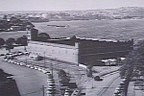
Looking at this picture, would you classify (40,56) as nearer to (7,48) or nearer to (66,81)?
(7,48)

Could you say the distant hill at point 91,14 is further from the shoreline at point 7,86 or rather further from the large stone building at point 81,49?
the shoreline at point 7,86

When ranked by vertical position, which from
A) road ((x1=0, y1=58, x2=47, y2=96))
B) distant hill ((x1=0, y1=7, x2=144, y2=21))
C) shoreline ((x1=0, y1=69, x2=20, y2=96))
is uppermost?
distant hill ((x1=0, y1=7, x2=144, y2=21))

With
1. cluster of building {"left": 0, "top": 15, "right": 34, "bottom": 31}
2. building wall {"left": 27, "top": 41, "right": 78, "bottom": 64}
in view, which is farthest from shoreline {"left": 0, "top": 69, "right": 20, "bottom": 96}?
building wall {"left": 27, "top": 41, "right": 78, "bottom": 64}

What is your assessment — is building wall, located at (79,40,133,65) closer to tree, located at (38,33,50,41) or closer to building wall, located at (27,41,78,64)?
building wall, located at (27,41,78,64)

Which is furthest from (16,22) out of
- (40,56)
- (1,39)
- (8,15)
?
(40,56)

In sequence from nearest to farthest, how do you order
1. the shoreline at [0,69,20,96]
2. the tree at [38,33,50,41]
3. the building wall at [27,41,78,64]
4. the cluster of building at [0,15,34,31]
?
the shoreline at [0,69,20,96]
the cluster of building at [0,15,34,31]
the building wall at [27,41,78,64]
the tree at [38,33,50,41]

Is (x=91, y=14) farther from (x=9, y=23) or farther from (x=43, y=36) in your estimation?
(x=43, y=36)

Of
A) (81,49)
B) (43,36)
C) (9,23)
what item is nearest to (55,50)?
(81,49)
